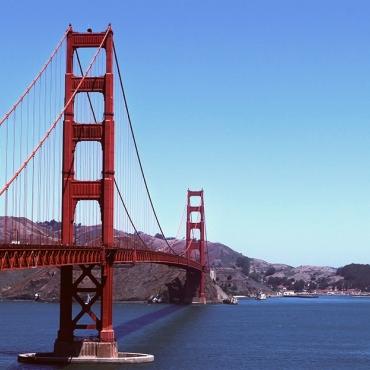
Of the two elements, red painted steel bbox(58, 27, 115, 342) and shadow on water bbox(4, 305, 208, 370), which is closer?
shadow on water bbox(4, 305, 208, 370)

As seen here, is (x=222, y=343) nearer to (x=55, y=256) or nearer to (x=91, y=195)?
(x=91, y=195)

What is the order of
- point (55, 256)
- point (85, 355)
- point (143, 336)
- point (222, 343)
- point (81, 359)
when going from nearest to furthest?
point (55, 256) → point (81, 359) → point (85, 355) → point (222, 343) → point (143, 336)

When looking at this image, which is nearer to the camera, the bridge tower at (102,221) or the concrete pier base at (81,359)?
the concrete pier base at (81,359)

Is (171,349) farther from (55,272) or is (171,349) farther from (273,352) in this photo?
(55,272)

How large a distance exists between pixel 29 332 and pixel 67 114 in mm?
32031

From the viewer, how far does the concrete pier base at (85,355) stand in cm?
5203

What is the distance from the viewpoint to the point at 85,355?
52531mm

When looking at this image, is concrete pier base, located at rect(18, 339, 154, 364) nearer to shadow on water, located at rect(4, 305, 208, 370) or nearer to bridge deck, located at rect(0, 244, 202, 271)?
shadow on water, located at rect(4, 305, 208, 370)

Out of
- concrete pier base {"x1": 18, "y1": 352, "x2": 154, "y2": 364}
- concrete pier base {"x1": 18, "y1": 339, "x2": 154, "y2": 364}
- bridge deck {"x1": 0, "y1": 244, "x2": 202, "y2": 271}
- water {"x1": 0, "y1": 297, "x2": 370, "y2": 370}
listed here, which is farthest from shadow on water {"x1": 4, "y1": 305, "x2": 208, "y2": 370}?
bridge deck {"x1": 0, "y1": 244, "x2": 202, "y2": 271}

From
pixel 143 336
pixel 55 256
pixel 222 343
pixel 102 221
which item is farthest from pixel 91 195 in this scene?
pixel 222 343

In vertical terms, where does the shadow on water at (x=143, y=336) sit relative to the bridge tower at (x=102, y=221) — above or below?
below

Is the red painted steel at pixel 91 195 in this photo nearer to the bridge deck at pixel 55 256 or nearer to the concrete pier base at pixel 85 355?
the concrete pier base at pixel 85 355

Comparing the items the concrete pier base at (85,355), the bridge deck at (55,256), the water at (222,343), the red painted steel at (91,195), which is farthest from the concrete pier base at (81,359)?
the bridge deck at (55,256)

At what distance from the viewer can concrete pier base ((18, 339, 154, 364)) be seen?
52031 mm
